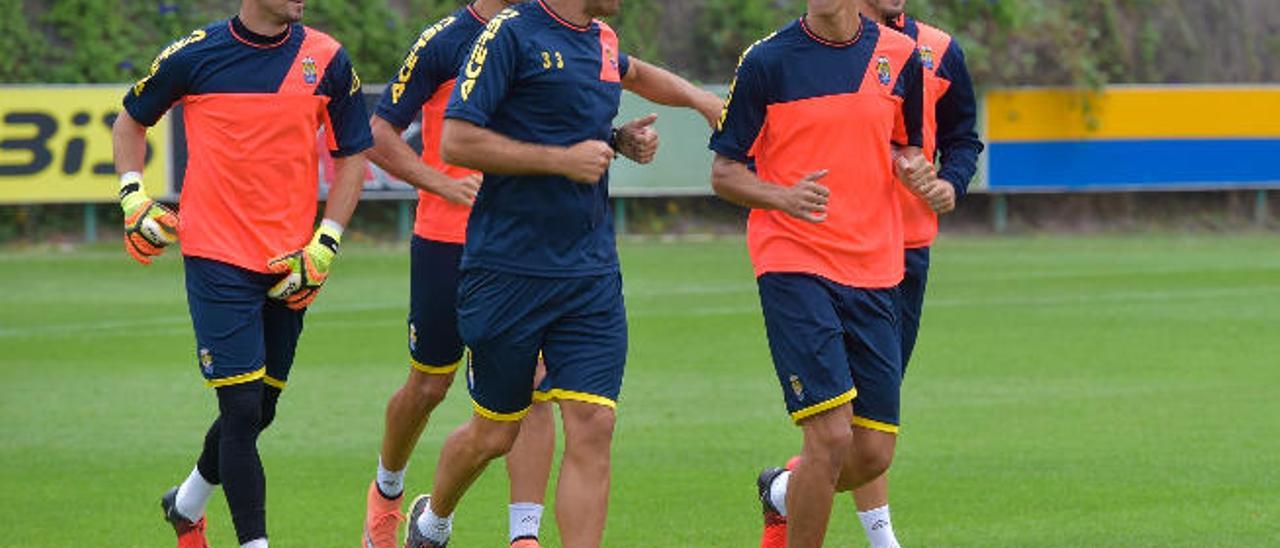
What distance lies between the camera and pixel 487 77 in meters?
8.05

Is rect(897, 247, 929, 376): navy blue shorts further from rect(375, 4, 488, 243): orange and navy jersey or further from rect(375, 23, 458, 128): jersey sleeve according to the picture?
rect(375, 23, 458, 128): jersey sleeve

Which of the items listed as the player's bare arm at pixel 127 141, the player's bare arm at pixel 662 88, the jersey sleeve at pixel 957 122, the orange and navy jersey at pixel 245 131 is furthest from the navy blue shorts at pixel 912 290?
the player's bare arm at pixel 127 141

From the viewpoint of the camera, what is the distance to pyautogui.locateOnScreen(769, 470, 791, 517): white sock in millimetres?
9312

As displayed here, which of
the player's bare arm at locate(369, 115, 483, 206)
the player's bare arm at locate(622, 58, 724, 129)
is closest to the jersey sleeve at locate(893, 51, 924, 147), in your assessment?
the player's bare arm at locate(622, 58, 724, 129)

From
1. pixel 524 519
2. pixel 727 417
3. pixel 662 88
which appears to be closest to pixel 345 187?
pixel 662 88

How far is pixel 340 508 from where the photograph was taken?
35.9 feet

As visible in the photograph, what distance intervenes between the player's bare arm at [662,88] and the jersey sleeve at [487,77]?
1250mm

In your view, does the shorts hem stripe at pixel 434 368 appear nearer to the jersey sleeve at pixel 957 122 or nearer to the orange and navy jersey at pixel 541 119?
the orange and navy jersey at pixel 541 119

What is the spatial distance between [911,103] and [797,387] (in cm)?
112

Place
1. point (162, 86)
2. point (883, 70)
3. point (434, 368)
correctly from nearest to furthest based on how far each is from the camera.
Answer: point (883, 70) < point (162, 86) < point (434, 368)

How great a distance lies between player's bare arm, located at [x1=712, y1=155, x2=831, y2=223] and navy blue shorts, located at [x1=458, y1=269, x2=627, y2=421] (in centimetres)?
49

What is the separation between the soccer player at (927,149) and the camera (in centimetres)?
918

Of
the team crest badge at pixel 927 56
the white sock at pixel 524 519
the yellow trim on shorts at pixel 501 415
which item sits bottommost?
the white sock at pixel 524 519

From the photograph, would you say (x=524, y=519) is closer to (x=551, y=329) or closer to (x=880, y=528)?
(x=551, y=329)
